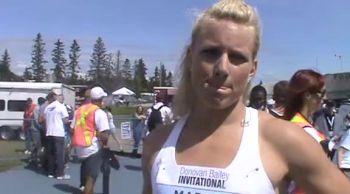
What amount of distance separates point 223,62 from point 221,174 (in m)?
0.36

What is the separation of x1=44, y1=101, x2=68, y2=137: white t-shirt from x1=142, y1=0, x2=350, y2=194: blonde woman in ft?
32.9

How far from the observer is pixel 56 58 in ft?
379

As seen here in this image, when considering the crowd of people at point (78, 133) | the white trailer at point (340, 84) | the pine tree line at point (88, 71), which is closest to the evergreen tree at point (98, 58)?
the pine tree line at point (88, 71)

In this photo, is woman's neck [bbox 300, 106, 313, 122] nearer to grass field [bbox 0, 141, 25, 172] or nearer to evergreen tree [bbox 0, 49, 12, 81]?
grass field [bbox 0, 141, 25, 172]

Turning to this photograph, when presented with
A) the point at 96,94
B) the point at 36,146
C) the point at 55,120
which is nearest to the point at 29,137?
the point at 36,146

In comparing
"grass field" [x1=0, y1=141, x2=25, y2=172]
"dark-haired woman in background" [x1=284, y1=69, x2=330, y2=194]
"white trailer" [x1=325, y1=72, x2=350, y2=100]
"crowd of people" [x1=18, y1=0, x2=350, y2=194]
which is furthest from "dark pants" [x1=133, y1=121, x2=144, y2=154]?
"white trailer" [x1=325, y1=72, x2=350, y2=100]

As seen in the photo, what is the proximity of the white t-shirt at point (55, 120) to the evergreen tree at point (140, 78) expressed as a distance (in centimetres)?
8009

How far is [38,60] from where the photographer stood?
111 metres

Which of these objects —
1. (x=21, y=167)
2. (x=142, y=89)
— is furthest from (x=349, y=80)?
(x=142, y=89)

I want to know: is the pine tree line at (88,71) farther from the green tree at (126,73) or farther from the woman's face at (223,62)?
the woman's face at (223,62)

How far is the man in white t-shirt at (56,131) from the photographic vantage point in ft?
38.9

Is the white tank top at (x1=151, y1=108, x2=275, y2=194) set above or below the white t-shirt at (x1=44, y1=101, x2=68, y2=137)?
above

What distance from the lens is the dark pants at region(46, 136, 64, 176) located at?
11.9 metres

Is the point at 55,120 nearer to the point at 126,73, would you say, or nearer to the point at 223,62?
the point at 223,62
